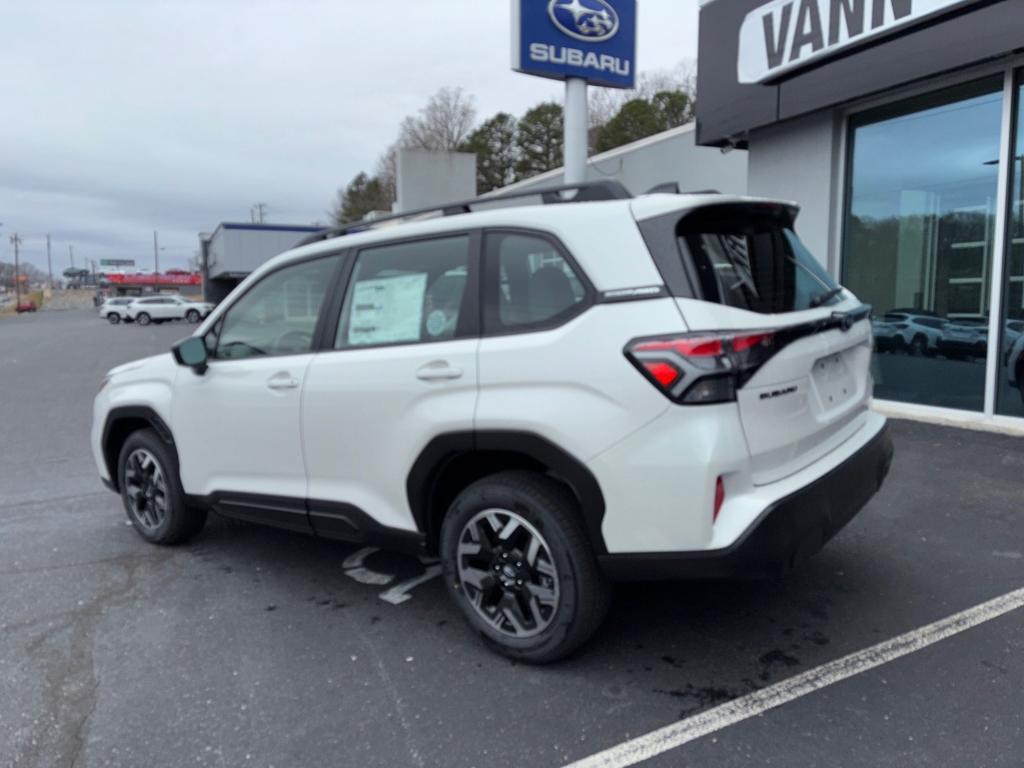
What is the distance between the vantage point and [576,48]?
1064 cm

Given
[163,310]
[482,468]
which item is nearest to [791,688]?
[482,468]

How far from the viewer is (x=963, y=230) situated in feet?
25.2

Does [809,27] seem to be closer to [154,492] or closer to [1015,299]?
[1015,299]

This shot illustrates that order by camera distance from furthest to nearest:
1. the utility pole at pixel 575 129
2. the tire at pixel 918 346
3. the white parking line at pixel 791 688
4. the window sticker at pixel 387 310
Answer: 1. the utility pole at pixel 575 129
2. the tire at pixel 918 346
3. the window sticker at pixel 387 310
4. the white parking line at pixel 791 688

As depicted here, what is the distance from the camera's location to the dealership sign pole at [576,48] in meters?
10.3

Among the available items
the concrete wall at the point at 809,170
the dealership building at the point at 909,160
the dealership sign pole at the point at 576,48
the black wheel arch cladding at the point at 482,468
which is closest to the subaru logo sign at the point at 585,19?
the dealership sign pole at the point at 576,48

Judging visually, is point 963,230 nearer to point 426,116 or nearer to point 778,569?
point 778,569

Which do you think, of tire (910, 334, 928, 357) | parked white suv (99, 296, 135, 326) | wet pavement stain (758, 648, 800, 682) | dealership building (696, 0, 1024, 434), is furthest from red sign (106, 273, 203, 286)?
wet pavement stain (758, 648, 800, 682)

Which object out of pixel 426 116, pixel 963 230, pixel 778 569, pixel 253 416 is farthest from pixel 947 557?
pixel 426 116

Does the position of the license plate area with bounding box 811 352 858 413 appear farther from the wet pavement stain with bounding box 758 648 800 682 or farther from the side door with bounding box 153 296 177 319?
the side door with bounding box 153 296 177 319

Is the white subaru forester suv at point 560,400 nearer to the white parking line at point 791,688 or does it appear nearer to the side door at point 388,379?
the side door at point 388,379

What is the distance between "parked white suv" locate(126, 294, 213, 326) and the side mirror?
4160 cm

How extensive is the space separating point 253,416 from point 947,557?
371 cm

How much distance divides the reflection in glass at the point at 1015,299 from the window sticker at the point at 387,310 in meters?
6.33
